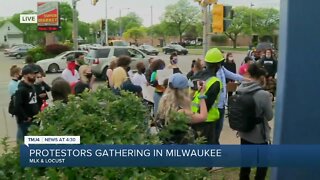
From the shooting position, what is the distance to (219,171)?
6.09 m

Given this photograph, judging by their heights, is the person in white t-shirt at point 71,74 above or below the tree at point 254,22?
below

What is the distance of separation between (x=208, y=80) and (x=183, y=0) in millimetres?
105336

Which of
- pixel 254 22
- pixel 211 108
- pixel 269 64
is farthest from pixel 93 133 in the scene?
pixel 254 22

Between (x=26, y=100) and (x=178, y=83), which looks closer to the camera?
(x=178, y=83)

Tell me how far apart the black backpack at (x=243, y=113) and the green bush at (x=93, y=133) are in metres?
1.46

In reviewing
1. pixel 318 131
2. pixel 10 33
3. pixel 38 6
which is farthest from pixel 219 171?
pixel 10 33

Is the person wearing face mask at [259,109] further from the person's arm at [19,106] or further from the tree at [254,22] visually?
the tree at [254,22]

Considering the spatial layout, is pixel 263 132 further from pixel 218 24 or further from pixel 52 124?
pixel 218 24

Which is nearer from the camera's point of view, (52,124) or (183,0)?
(52,124)

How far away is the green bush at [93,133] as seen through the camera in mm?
2811

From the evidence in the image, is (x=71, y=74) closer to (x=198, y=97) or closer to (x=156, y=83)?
(x=156, y=83)

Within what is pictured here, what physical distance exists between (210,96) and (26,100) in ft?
8.82

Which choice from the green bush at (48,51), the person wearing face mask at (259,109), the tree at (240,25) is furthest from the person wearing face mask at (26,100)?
the tree at (240,25)

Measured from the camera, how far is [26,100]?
21.0ft
